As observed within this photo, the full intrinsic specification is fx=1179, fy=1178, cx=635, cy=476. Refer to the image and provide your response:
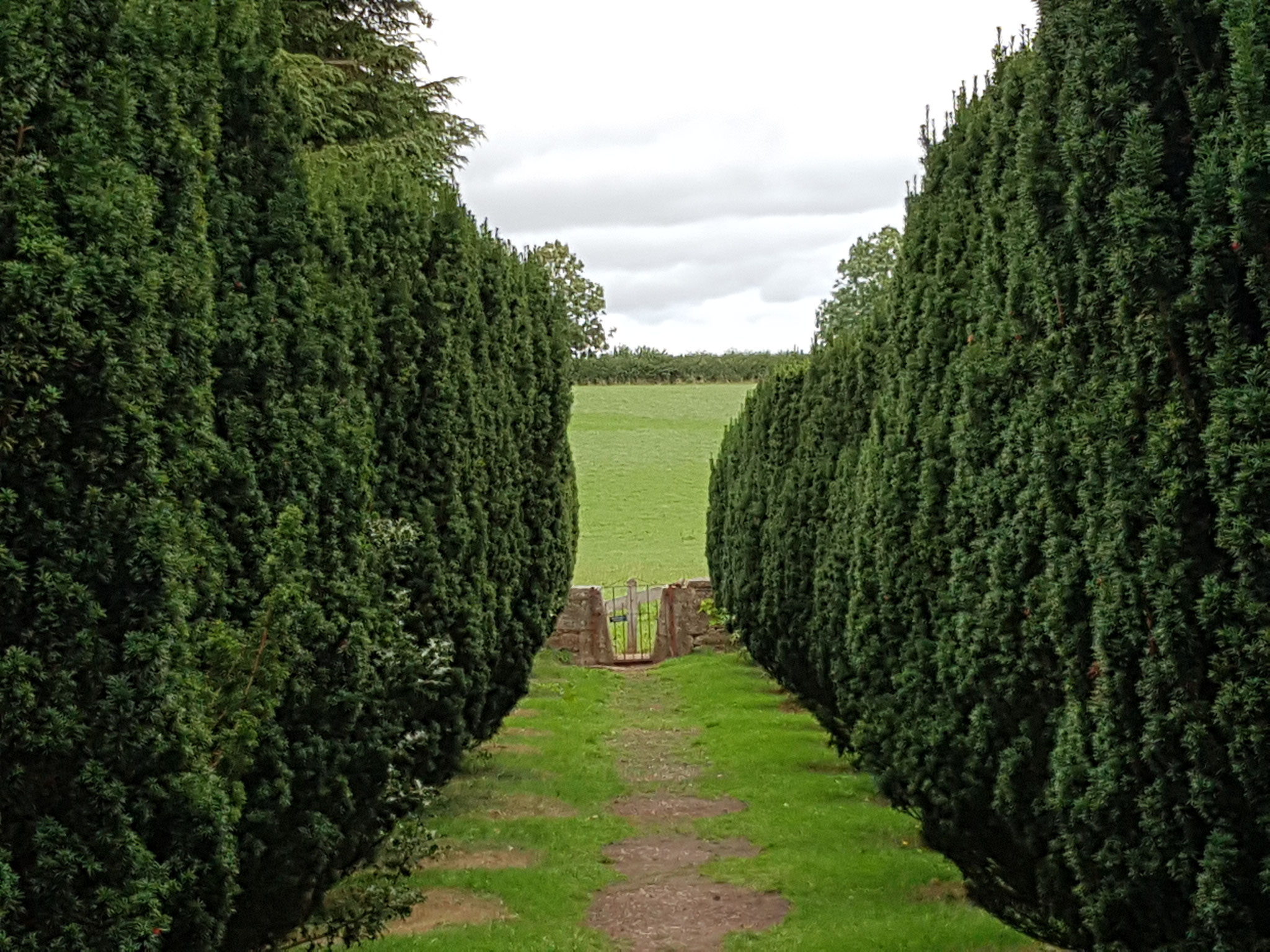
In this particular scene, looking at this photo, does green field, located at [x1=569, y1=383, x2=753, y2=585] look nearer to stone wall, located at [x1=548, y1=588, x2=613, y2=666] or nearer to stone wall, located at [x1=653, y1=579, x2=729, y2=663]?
stone wall, located at [x1=653, y1=579, x2=729, y2=663]

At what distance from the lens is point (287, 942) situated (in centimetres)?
662

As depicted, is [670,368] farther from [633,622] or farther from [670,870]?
[670,870]

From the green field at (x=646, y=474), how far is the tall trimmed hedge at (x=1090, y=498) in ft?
77.8

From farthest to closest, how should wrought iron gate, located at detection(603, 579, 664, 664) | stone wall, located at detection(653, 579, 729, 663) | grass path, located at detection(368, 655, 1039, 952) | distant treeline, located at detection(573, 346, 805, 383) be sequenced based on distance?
distant treeline, located at detection(573, 346, 805, 383) < wrought iron gate, located at detection(603, 579, 664, 664) < stone wall, located at detection(653, 579, 729, 663) < grass path, located at detection(368, 655, 1039, 952)

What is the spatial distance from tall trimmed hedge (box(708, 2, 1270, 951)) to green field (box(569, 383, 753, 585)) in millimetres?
23717

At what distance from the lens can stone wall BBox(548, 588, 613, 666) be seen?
25172 mm

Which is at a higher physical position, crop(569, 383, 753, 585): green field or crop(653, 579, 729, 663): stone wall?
crop(569, 383, 753, 585): green field

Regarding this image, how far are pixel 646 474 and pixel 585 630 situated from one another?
23.8 meters

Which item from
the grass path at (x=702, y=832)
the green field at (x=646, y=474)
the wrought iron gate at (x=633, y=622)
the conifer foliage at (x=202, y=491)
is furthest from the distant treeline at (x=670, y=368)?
the conifer foliage at (x=202, y=491)

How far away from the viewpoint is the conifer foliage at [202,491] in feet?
12.8

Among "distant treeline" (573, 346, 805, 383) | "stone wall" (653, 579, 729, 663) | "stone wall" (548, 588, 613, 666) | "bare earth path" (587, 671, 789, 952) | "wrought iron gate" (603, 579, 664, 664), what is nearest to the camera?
"bare earth path" (587, 671, 789, 952)

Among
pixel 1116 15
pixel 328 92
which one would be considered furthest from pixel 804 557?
pixel 328 92

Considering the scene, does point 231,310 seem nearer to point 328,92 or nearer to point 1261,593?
point 1261,593

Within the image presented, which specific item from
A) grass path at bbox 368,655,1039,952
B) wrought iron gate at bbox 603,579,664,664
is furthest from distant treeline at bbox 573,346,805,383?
grass path at bbox 368,655,1039,952
